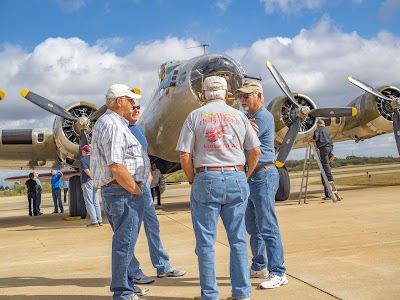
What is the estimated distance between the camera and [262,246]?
4.42 metres

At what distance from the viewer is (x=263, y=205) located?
162 inches

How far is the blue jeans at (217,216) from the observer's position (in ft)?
10.9

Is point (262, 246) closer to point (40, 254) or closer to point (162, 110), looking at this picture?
point (40, 254)

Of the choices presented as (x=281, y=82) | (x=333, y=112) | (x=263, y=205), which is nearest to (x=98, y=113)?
(x=281, y=82)

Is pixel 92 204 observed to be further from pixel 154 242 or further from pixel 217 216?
pixel 217 216

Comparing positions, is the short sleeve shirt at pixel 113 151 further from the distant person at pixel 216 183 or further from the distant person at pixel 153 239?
the distant person at pixel 153 239

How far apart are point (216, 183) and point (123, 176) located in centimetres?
73

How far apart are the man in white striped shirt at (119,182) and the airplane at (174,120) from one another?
6.13 meters

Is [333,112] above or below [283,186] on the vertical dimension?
above

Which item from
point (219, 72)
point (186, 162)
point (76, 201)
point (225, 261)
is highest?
point (219, 72)

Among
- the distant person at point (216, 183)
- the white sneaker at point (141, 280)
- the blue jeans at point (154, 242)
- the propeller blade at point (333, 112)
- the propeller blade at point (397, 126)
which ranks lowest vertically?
the white sneaker at point (141, 280)

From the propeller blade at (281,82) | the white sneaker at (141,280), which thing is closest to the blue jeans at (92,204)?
the white sneaker at (141,280)

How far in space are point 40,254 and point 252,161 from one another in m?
4.22

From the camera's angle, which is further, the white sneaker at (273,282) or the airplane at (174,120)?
the airplane at (174,120)
